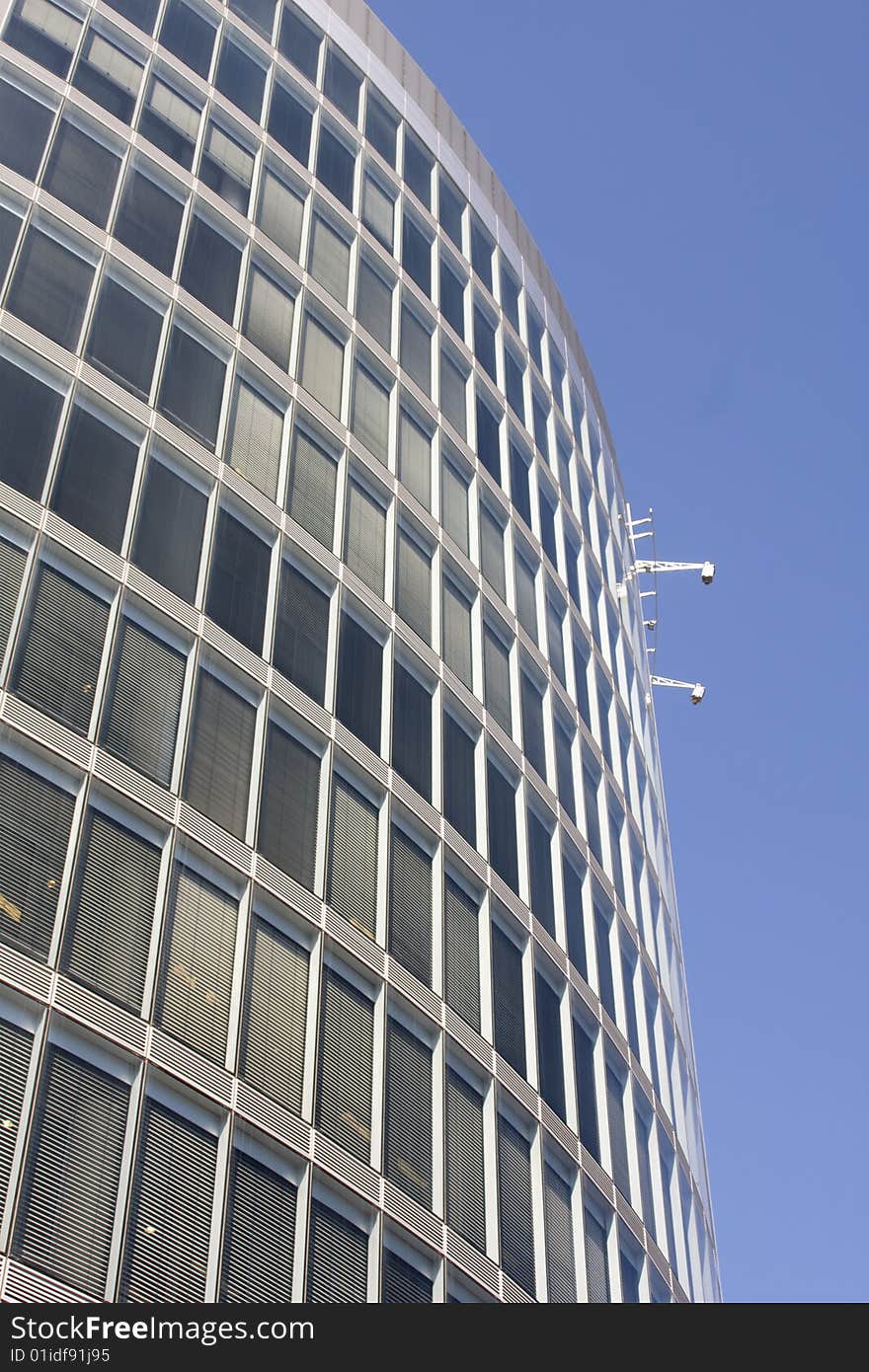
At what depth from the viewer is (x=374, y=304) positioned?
38812 mm

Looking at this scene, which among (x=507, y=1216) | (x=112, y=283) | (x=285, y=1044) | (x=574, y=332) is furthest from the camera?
(x=574, y=332)

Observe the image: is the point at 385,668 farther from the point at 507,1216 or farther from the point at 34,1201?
the point at 34,1201

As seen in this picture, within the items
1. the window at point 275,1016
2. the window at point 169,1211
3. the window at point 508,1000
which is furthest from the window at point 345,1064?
the window at point 508,1000

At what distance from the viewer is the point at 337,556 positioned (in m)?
A: 31.9

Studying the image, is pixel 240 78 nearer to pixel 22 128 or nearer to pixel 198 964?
pixel 22 128

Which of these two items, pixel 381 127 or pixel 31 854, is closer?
pixel 31 854

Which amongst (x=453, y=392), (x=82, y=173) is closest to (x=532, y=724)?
(x=453, y=392)

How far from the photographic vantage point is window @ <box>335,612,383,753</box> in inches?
1168

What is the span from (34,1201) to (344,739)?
11400mm

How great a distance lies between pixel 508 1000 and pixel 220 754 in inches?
314

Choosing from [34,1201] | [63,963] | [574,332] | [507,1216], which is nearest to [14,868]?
[63,963]

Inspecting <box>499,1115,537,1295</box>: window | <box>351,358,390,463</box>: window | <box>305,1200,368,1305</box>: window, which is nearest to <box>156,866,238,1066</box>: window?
<box>305,1200,368,1305</box>: window

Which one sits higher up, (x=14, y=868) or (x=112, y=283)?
(x=112, y=283)

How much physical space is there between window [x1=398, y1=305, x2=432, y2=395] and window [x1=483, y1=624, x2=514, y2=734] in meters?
6.45
